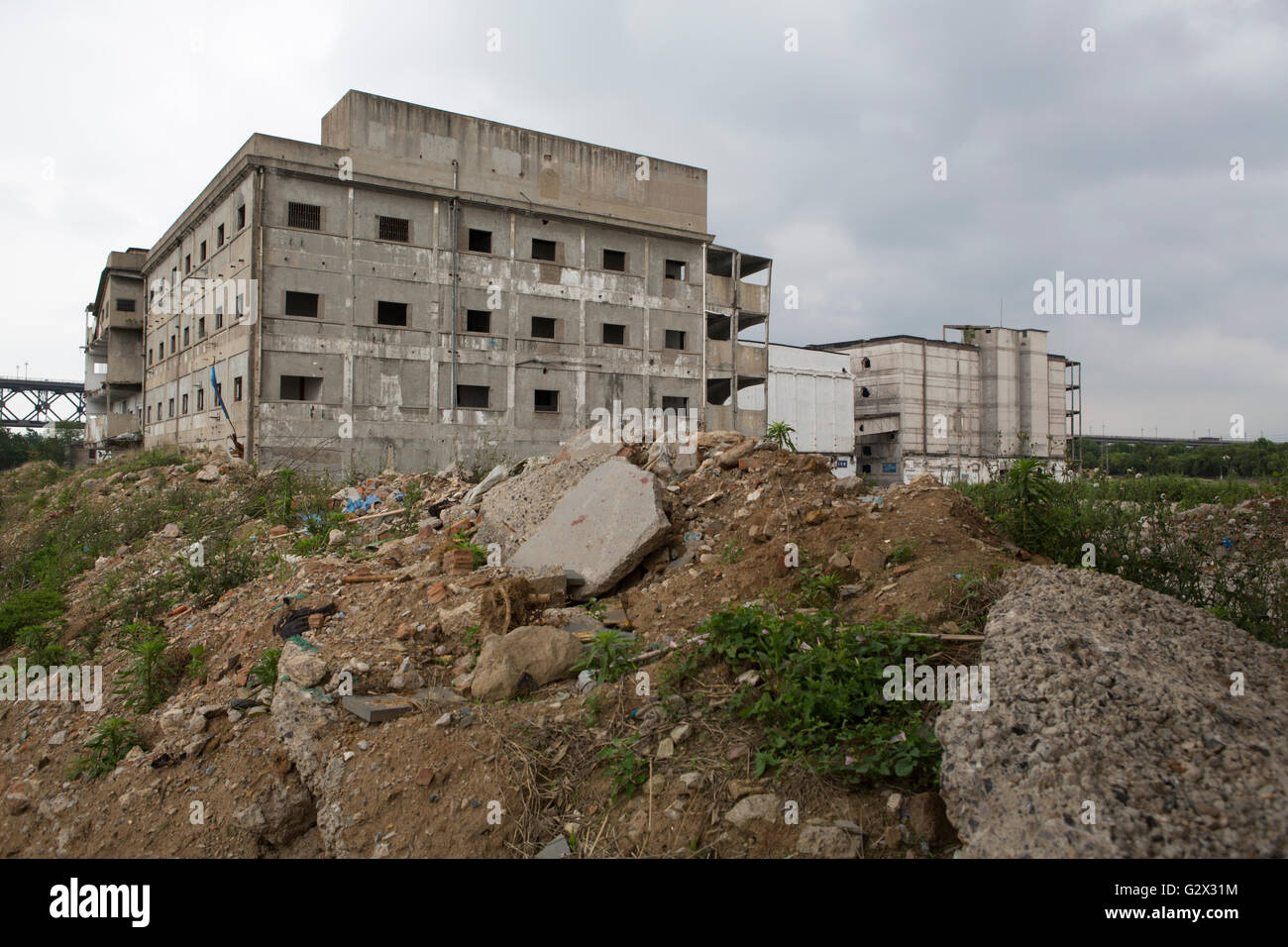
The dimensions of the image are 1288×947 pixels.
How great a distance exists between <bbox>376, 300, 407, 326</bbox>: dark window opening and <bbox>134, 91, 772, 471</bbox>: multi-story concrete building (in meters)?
0.05

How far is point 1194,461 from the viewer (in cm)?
2048

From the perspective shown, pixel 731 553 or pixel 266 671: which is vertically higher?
pixel 731 553

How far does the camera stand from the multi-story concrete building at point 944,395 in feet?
108

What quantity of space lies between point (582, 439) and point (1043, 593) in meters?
5.64

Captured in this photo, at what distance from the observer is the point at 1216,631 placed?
3.80m

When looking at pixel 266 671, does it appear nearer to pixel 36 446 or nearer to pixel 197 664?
pixel 197 664

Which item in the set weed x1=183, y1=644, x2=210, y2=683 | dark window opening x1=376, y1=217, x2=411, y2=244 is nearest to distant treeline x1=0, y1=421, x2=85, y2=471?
dark window opening x1=376, y1=217, x2=411, y2=244

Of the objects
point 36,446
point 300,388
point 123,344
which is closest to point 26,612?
point 300,388

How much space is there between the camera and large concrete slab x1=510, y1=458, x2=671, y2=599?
6270mm

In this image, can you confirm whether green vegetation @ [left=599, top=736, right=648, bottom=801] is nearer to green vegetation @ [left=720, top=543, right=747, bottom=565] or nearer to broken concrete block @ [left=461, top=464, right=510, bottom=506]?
green vegetation @ [left=720, top=543, right=747, bottom=565]

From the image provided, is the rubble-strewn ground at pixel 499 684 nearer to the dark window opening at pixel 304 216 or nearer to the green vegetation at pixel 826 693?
the green vegetation at pixel 826 693

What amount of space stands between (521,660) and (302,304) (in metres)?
17.9
